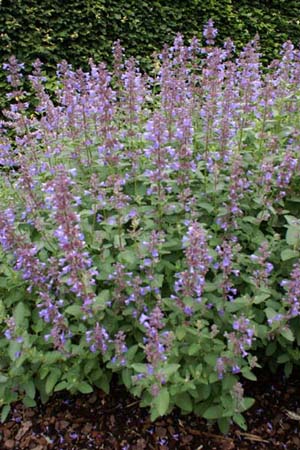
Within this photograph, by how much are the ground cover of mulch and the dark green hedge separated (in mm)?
5483

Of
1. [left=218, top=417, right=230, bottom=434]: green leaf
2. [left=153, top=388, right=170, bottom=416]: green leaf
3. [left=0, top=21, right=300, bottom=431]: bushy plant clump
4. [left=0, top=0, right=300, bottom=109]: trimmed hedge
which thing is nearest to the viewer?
[left=153, top=388, right=170, bottom=416]: green leaf

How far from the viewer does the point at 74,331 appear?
9.96ft

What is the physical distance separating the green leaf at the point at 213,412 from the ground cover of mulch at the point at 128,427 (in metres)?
0.37

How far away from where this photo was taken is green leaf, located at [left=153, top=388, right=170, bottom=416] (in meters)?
2.57

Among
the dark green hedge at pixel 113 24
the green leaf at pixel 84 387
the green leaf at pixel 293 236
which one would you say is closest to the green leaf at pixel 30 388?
the green leaf at pixel 84 387

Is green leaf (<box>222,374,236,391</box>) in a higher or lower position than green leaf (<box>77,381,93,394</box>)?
higher

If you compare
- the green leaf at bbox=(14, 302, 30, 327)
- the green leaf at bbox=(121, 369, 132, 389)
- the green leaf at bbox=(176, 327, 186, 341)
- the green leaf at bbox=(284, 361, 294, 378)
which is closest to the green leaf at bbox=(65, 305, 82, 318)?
the green leaf at bbox=(14, 302, 30, 327)

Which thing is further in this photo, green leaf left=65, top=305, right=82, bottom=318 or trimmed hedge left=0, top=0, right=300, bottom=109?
trimmed hedge left=0, top=0, right=300, bottom=109

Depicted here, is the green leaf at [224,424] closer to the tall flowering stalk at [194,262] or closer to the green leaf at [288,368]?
the green leaf at [288,368]

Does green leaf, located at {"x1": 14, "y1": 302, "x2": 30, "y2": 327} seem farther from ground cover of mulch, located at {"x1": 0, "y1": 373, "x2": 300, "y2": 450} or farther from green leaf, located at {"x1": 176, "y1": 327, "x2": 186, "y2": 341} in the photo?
green leaf, located at {"x1": 176, "y1": 327, "x2": 186, "y2": 341}

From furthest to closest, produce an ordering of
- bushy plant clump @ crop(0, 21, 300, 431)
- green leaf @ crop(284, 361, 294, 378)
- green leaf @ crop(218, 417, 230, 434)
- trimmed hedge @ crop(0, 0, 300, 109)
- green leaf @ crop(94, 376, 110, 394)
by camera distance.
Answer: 1. trimmed hedge @ crop(0, 0, 300, 109)
2. green leaf @ crop(284, 361, 294, 378)
3. green leaf @ crop(94, 376, 110, 394)
4. green leaf @ crop(218, 417, 230, 434)
5. bushy plant clump @ crop(0, 21, 300, 431)

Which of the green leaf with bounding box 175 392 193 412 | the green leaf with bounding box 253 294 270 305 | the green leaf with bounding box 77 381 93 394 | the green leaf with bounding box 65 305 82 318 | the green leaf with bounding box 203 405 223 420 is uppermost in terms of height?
the green leaf with bounding box 253 294 270 305

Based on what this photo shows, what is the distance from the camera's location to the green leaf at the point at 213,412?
9.87ft

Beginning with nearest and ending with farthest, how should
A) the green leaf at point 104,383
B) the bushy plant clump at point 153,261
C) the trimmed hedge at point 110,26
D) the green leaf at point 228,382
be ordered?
1. the bushy plant clump at point 153,261
2. the green leaf at point 228,382
3. the green leaf at point 104,383
4. the trimmed hedge at point 110,26
